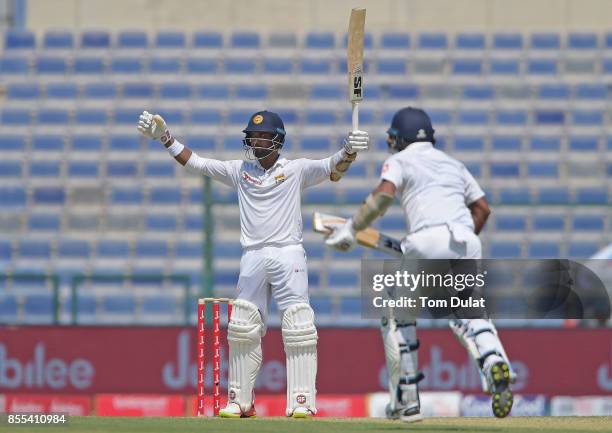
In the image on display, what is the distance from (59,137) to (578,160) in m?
6.48

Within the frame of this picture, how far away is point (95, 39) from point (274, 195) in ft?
35.9

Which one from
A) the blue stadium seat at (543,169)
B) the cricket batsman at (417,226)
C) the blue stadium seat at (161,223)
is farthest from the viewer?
the blue stadium seat at (543,169)

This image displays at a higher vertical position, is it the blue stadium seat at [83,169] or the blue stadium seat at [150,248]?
the blue stadium seat at [83,169]

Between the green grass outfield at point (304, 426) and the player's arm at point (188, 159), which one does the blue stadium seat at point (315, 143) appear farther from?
the green grass outfield at point (304, 426)

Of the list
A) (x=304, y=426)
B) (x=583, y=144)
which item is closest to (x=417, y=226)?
(x=304, y=426)

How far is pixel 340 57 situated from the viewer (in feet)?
62.5

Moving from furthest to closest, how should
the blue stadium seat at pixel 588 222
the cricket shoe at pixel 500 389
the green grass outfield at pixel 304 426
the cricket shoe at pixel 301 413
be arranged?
the blue stadium seat at pixel 588 222 < the cricket shoe at pixel 301 413 < the green grass outfield at pixel 304 426 < the cricket shoe at pixel 500 389

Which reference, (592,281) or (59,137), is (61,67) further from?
(592,281)

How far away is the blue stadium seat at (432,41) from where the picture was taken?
1925cm

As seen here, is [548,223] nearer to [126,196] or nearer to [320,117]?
[320,117]

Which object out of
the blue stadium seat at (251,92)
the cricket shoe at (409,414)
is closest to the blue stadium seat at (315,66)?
the blue stadium seat at (251,92)

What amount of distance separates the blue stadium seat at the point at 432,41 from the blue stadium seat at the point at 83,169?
4658mm

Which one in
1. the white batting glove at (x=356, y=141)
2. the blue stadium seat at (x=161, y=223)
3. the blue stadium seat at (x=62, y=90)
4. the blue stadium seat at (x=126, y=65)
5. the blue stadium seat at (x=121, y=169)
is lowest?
the white batting glove at (x=356, y=141)

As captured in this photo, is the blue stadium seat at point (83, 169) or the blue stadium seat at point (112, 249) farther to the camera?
the blue stadium seat at point (83, 169)
